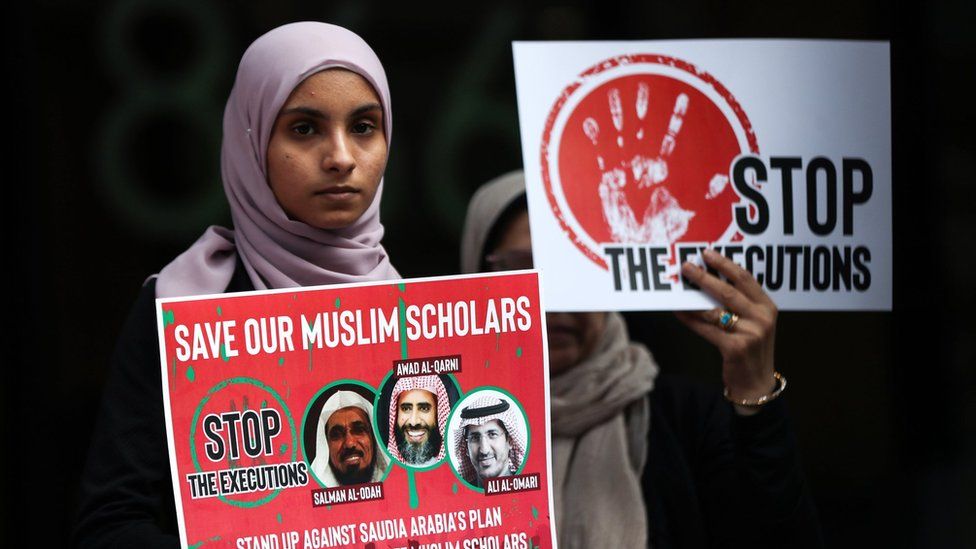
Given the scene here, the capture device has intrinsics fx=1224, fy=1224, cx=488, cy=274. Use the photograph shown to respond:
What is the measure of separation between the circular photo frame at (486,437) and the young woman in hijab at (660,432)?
382mm

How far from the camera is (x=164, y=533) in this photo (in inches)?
59.0

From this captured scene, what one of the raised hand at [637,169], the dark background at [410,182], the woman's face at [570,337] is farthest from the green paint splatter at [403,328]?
the dark background at [410,182]

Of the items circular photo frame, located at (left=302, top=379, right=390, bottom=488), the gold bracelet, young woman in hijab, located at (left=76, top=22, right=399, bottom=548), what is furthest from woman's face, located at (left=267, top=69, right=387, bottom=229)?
the gold bracelet

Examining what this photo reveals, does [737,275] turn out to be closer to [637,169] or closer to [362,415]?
[637,169]

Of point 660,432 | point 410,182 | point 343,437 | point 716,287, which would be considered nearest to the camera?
point 343,437

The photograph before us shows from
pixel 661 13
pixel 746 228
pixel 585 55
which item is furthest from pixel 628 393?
pixel 661 13

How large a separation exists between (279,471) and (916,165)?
7.04 ft

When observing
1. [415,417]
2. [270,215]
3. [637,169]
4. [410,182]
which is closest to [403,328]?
[415,417]

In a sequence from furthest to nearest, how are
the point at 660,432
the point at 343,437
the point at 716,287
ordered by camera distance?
the point at 660,432 < the point at 716,287 < the point at 343,437

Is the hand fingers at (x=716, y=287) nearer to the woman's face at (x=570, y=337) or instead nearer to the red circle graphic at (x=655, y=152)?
the red circle graphic at (x=655, y=152)

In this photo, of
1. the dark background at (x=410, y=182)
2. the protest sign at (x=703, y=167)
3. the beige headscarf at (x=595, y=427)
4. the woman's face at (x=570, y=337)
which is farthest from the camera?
the dark background at (x=410, y=182)

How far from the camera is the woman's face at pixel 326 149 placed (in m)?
1.46

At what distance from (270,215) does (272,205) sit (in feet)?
Result: 0.04

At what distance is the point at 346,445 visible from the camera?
1.46 m
